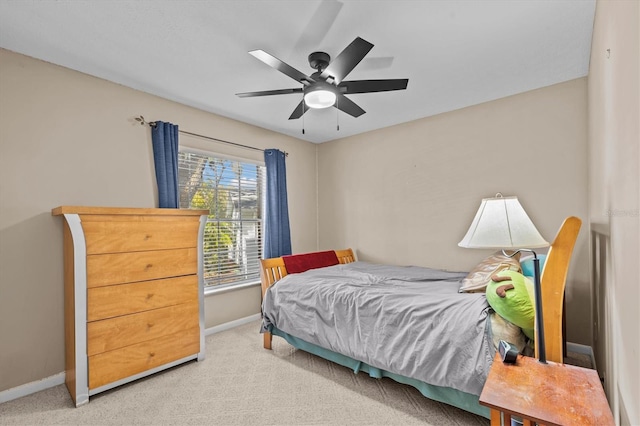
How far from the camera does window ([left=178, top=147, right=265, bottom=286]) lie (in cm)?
349

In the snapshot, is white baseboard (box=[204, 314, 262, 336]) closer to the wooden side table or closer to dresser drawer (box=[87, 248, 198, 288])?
dresser drawer (box=[87, 248, 198, 288])

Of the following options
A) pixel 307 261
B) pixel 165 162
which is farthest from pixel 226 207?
pixel 307 261

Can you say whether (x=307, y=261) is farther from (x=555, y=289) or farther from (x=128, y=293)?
(x=555, y=289)

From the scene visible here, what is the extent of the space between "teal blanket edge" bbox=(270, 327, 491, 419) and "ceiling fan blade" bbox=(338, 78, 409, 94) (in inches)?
78.0

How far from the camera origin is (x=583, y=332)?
2.85m

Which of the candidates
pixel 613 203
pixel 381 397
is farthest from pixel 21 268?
pixel 613 203

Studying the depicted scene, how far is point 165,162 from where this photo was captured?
309 centimetres

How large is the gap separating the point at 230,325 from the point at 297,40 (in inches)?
120

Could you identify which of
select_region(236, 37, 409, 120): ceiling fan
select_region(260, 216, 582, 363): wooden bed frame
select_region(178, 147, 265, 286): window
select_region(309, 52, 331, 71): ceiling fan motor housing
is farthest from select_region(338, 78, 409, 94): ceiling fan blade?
select_region(178, 147, 265, 286): window

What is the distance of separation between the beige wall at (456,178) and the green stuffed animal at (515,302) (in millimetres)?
1606

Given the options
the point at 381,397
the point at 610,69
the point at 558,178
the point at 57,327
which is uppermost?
the point at 610,69

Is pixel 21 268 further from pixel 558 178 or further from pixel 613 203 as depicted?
pixel 558 178

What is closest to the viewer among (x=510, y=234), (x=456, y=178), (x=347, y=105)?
(x=510, y=234)

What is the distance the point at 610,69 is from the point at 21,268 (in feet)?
12.4
